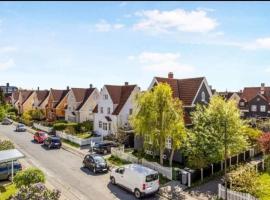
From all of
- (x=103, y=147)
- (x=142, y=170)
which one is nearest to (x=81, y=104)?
(x=103, y=147)

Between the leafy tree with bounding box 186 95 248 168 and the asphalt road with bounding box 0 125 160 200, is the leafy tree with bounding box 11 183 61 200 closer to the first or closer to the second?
the asphalt road with bounding box 0 125 160 200

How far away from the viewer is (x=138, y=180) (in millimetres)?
22984

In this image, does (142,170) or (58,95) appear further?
(58,95)

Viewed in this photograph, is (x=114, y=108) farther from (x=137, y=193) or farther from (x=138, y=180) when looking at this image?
(x=137, y=193)

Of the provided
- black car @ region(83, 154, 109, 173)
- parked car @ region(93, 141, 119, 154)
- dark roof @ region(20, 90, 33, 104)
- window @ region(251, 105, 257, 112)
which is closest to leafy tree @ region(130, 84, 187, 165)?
black car @ region(83, 154, 109, 173)

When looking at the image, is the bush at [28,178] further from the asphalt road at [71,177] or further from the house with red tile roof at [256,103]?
the house with red tile roof at [256,103]

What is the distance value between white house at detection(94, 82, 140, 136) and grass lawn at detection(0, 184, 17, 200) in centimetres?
2140

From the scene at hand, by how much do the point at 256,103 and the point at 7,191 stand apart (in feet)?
195

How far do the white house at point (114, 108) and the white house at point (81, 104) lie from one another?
A: 8531 mm

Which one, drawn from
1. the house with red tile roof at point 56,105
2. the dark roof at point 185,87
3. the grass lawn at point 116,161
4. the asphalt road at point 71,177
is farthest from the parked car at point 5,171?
the house with red tile roof at point 56,105

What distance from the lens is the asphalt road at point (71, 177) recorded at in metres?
23.7

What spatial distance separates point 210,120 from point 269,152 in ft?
24.2

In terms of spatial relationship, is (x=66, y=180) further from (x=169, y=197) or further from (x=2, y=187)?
(x=169, y=197)

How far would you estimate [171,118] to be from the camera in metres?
28.5
